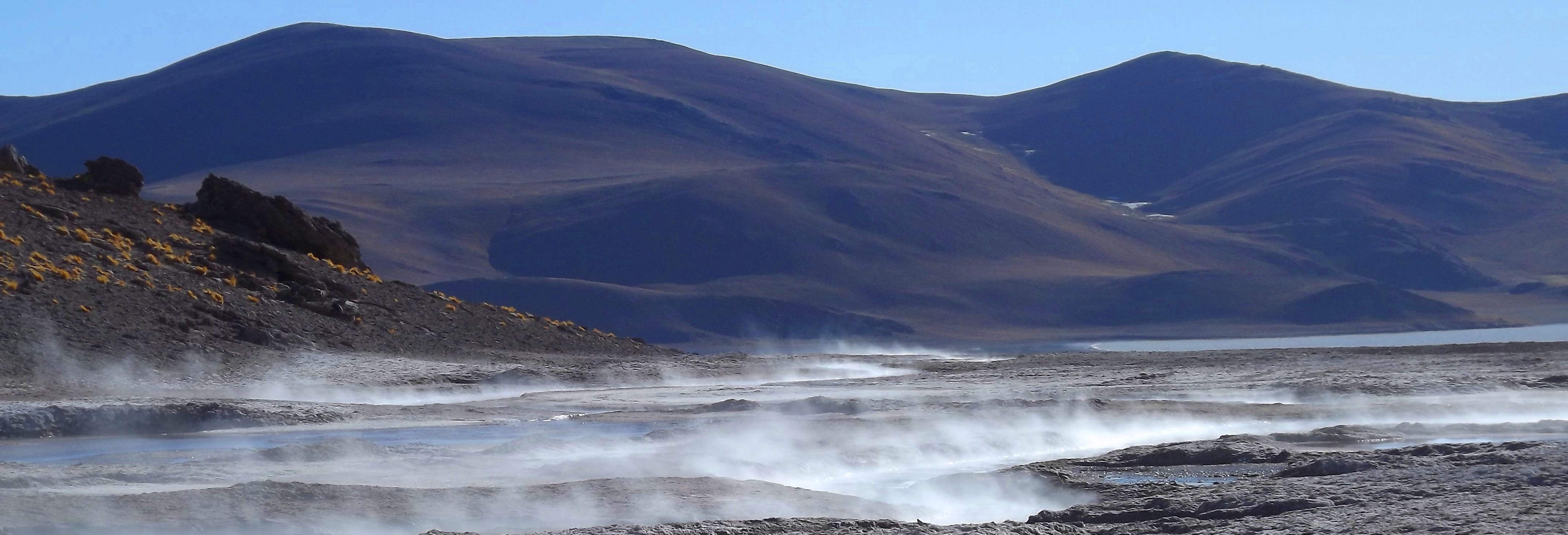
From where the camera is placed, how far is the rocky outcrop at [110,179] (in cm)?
3738

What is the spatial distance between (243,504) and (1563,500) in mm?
9669

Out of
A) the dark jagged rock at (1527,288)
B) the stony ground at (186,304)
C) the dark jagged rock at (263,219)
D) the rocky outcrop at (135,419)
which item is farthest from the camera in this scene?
the dark jagged rock at (1527,288)

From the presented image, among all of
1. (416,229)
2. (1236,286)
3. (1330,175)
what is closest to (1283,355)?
(1236,286)

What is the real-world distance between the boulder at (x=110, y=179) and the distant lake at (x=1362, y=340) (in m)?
59.1

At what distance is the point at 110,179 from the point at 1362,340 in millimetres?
83934

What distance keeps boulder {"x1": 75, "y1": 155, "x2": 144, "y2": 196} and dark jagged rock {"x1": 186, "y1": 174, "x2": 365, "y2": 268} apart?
1706 mm

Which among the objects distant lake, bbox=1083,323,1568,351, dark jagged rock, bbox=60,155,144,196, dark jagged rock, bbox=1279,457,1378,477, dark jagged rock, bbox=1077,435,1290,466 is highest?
dark jagged rock, bbox=60,155,144,196

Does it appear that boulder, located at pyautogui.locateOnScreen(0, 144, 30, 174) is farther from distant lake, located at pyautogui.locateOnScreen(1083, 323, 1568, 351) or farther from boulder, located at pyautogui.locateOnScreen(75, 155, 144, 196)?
distant lake, located at pyautogui.locateOnScreen(1083, 323, 1568, 351)

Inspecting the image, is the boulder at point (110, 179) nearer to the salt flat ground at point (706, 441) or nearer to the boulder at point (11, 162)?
the boulder at point (11, 162)

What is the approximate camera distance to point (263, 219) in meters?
39.3

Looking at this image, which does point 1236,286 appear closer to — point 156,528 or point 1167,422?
point 1167,422

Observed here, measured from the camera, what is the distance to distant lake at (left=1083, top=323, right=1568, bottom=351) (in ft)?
300

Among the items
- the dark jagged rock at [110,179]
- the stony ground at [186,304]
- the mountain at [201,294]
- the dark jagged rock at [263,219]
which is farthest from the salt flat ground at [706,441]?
the dark jagged rock at [110,179]

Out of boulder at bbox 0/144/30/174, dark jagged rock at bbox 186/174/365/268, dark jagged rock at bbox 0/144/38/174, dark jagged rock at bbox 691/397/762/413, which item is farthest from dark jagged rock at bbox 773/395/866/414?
boulder at bbox 0/144/30/174
